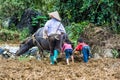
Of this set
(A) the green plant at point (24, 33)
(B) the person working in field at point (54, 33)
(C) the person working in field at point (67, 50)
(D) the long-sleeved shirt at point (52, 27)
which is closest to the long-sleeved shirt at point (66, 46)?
(C) the person working in field at point (67, 50)

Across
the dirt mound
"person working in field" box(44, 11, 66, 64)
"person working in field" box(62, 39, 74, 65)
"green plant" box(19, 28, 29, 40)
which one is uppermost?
"person working in field" box(44, 11, 66, 64)

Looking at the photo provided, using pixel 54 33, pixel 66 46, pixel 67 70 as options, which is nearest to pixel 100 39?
pixel 66 46

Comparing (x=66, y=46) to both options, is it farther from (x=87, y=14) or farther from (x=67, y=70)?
(x=87, y=14)

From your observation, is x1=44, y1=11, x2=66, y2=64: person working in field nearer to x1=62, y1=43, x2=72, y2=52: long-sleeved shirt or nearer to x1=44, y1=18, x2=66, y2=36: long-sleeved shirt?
x1=44, y1=18, x2=66, y2=36: long-sleeved shirt

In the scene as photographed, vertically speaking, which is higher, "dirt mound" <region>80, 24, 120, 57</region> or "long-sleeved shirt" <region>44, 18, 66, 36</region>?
"long-sleeved shirt" <region>44, 18, 66, 36</region>

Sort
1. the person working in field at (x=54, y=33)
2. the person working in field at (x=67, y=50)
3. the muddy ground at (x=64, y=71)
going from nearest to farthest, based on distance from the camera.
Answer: the muddy ground at (x=64, y=71) → the person working in field at (x=67, y=50) → the person working in field at (x=54, y=33)

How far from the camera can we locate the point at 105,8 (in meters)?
14.3

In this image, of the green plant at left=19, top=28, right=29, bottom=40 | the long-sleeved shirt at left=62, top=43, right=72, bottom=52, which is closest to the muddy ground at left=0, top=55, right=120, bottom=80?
the long-sleeved shirt at left=62, top=43, right=72, bottom=52

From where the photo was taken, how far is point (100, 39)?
1309 cm

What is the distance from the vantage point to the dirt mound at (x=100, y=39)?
12.7 metres

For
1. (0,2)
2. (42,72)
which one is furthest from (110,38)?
(0,2)

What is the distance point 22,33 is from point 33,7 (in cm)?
185

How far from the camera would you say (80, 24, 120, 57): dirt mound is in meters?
12.7

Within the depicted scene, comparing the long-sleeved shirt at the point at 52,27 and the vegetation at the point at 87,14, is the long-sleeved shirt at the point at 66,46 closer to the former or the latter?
the long-sleeved shirt at the point at 52,27
